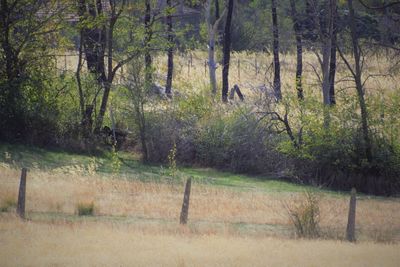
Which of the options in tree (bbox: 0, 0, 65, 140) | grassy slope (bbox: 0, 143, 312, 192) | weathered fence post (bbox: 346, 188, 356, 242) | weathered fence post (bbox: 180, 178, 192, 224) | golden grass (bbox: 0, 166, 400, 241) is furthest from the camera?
tree (bbox: 0, 0, 65, 140)

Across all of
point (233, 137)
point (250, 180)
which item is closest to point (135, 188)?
point (250, 180)

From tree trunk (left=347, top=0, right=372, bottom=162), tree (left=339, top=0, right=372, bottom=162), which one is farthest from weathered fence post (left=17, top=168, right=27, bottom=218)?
tree trunk (left=347, top=0, right=372, bottom=162)

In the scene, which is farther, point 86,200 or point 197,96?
point 197,96

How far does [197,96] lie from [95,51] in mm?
5261

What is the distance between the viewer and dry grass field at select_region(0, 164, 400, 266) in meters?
14.1

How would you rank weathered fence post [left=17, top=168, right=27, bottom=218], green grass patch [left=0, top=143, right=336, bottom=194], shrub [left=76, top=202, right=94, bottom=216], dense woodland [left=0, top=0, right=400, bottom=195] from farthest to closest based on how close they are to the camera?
1. dense woodland [left=0, top=0, right=400, bottom=195]
2. green grass patch [left=0, top=143, right=336, bottom=194]
3. shrub [left=76, top=202, right=94, bottom=216]
4. weathered fence post [left=17, top=168, right=27, bottom=218]

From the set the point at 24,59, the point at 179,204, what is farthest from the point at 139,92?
the point at 179,204

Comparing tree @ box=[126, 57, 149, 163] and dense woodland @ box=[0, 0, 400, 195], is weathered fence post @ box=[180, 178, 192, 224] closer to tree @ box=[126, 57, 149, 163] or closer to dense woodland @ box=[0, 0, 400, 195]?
dense woodland @ box=[0, 0, 400, 195]

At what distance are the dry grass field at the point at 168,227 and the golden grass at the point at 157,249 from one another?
0.07ft

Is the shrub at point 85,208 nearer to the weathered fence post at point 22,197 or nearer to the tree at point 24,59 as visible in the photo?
the weathered fence post at point 22,197

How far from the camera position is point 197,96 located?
113 ft

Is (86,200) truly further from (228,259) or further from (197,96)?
(197,96)

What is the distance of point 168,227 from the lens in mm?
18094

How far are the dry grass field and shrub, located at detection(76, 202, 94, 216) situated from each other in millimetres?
168
